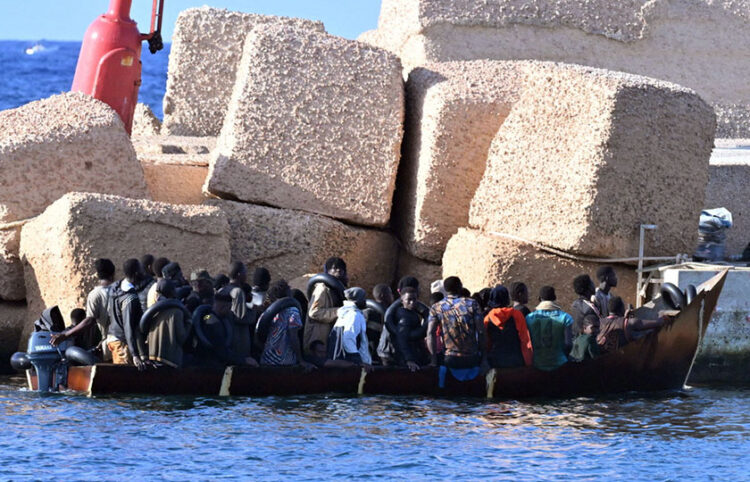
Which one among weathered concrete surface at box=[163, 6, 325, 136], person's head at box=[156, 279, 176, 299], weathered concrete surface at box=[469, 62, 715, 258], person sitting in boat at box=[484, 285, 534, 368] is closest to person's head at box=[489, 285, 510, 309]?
person sitting in boat at box=[484, 285, 534, 368]

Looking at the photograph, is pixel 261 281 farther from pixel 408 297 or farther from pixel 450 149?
pixel 450 149

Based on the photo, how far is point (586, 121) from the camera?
13078mm

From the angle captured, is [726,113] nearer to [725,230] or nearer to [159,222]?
[725,230]

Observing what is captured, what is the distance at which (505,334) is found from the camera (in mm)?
11922

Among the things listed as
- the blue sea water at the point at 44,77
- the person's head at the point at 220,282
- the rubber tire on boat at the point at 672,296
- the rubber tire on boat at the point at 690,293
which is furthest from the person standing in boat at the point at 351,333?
the blue sea water at the point at 44,77

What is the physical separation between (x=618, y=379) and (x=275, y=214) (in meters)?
3.52

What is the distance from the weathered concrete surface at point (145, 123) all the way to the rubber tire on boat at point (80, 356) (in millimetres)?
5724

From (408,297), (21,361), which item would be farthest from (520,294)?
(21,361)

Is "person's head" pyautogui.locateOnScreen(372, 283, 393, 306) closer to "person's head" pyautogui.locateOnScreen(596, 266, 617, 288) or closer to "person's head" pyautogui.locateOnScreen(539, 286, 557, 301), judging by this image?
"person's head" pyautogui.locateOnScreen(539, 286, 557, 301)

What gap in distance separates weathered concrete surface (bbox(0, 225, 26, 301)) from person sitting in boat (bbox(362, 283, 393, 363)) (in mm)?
3400

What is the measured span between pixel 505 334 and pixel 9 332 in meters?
4.60

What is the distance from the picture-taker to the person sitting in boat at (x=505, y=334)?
11664 millimetres

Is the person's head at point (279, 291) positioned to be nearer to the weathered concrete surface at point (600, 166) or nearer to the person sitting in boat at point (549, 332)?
the person sitting in boat at point (549, 332)

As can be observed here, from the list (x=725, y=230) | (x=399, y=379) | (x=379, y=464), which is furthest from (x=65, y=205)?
(x=725, y=230)
